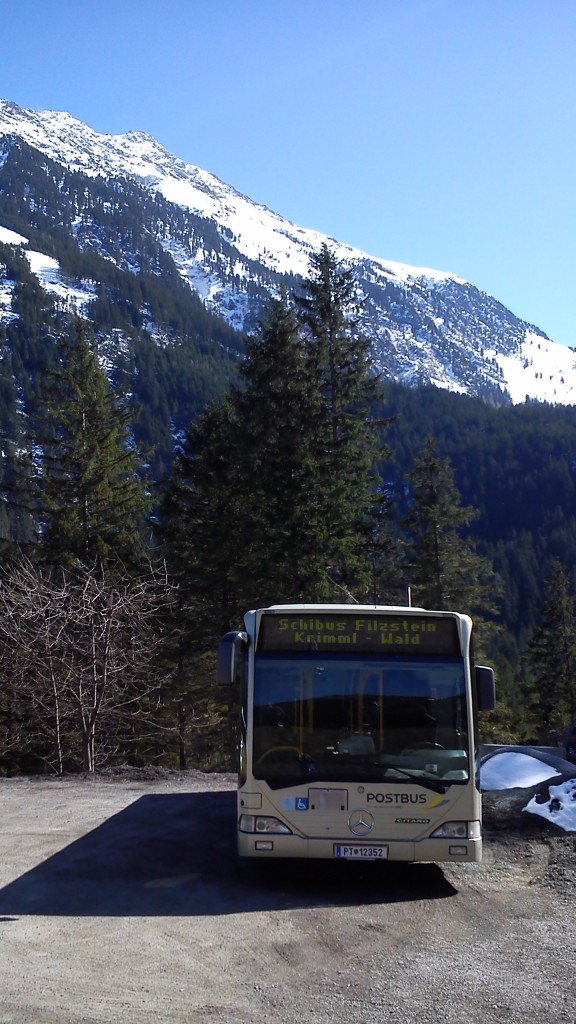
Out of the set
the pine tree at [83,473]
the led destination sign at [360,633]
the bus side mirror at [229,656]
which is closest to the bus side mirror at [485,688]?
the led destination sign at [360,633]

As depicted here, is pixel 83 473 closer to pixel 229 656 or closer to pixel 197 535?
pixel 197 535

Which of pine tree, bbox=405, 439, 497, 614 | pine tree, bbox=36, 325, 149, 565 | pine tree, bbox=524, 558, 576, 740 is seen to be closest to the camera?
pine tree, bbox=36, 325, 149, 565

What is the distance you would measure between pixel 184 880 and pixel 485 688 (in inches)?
134

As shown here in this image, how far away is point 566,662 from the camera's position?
1895 inches

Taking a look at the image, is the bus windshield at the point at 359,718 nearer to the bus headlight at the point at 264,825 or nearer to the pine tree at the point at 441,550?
the bus headlight at the point at 264,825

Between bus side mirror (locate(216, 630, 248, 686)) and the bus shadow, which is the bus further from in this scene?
the bus shadow

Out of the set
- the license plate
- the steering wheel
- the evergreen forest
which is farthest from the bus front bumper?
the evergreen forest

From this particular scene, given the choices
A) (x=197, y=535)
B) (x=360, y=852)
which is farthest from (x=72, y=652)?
(x=197, y=535)

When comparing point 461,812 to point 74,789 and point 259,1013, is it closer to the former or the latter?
point 259,1013

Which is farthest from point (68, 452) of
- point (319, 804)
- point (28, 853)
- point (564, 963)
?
point (564, 963)

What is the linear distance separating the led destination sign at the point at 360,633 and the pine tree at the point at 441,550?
90.2ft

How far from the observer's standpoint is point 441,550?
3753cm

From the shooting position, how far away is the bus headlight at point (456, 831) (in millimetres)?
8297

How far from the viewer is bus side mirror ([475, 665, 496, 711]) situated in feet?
28.4
